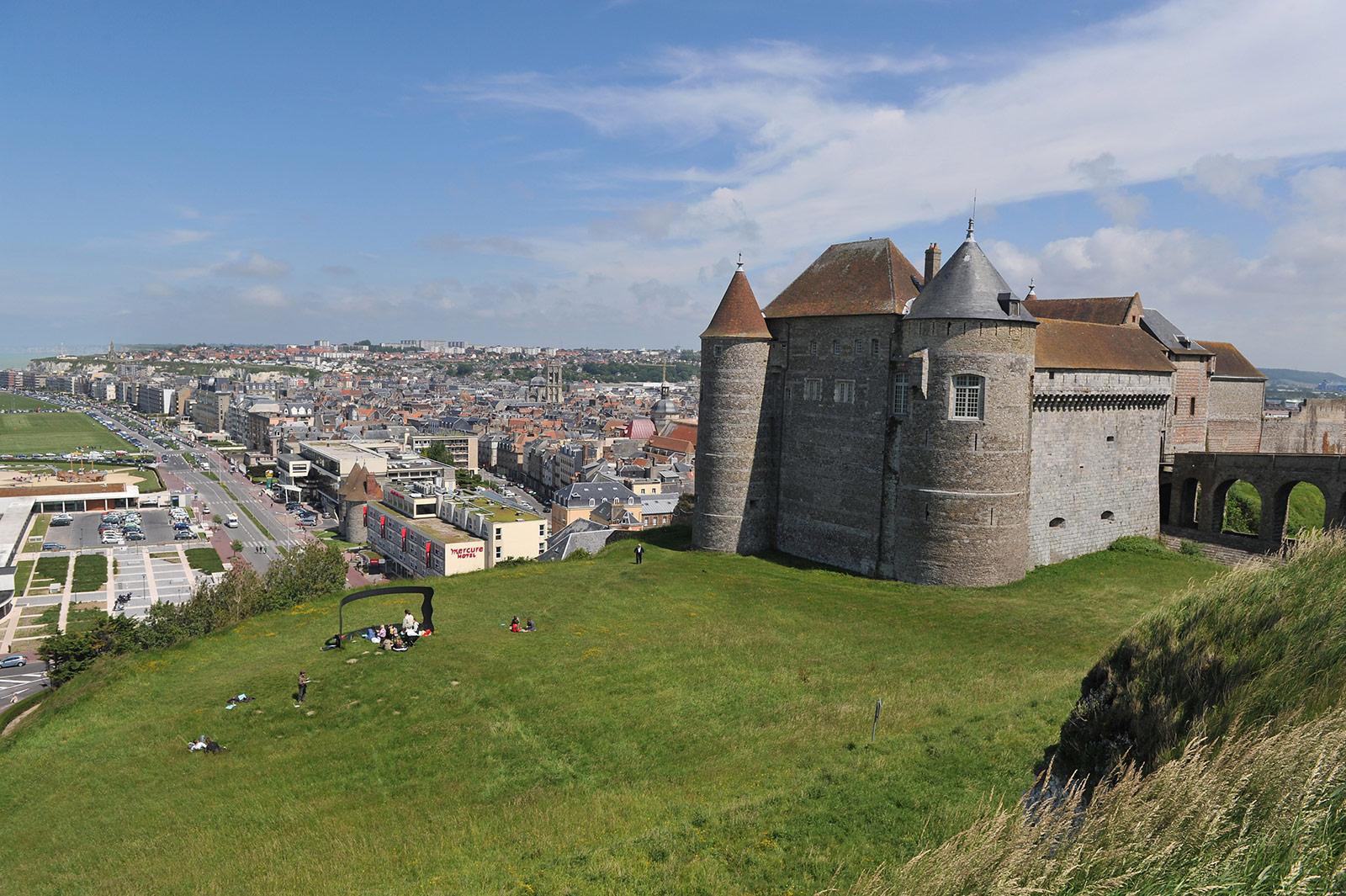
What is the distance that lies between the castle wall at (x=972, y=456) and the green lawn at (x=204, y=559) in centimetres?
7691

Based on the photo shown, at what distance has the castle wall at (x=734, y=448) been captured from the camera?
37.7m

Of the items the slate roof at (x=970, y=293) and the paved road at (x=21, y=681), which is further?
the paved road at (x=21, y=681)

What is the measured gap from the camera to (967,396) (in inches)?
1225

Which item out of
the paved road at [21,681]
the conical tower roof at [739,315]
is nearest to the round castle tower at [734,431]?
the conical tower roof at [739,315]

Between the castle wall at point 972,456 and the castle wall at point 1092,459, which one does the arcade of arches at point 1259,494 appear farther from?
the castle wall at point 972,456

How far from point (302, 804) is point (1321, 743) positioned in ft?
55.5

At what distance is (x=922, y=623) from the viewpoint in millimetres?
27141

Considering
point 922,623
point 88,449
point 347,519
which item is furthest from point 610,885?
point 88,449

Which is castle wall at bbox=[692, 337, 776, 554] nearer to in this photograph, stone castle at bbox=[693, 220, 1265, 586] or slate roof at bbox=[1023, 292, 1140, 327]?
stone castle at bbox=[693, 220, 1265, 586]

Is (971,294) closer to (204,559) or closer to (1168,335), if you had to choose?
(1168,335)

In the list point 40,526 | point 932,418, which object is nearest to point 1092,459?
point 932,418

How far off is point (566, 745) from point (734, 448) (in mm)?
21381

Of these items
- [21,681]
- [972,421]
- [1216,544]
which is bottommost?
[21,681]

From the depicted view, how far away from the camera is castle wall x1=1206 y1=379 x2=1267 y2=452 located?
1797 inches
